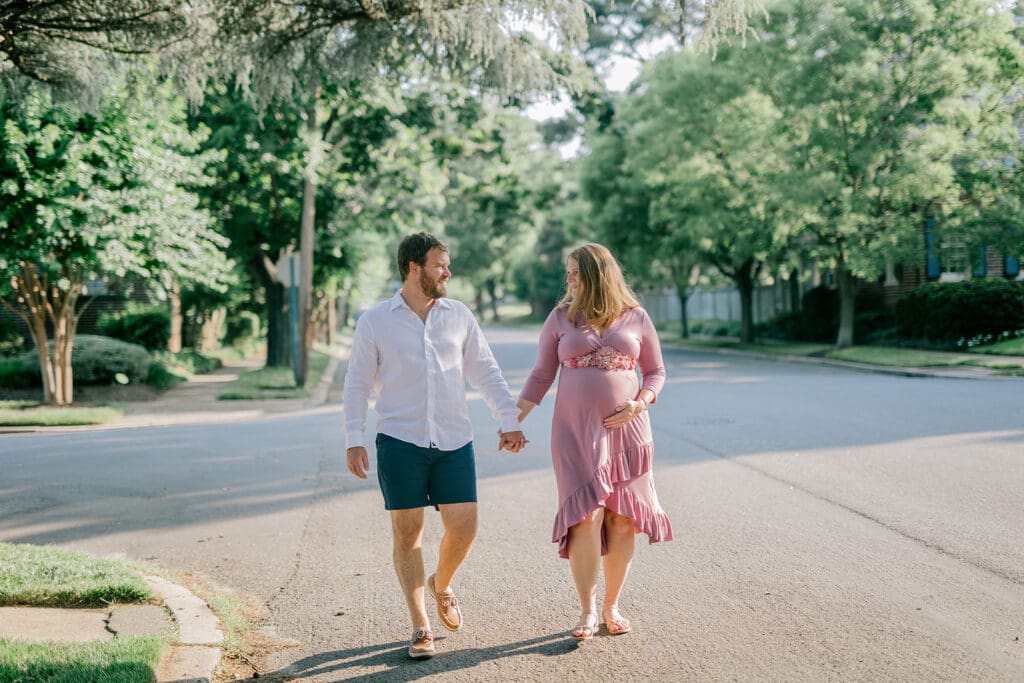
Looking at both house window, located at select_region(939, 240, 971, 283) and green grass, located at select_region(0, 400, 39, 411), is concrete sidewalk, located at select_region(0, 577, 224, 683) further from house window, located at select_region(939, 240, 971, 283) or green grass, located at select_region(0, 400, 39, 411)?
house window, located at select_region(939, 240, 971, 283)

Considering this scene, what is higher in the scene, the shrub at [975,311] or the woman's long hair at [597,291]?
the woman's long hair at [597,291]

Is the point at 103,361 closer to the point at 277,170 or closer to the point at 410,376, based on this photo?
the point at 277,170

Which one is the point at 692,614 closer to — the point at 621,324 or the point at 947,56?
the point at 621,324

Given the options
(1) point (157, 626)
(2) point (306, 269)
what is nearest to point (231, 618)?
(1) point (157, 626)

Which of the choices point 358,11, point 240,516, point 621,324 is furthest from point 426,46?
point 240,516

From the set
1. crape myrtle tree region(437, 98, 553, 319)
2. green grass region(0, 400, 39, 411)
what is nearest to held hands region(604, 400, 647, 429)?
green grass region(0, 400, 39, 411)

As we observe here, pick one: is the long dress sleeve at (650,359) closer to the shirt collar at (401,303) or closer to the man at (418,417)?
the man at (418,417)

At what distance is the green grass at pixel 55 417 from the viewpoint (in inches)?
588

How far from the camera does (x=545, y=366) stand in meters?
5.13

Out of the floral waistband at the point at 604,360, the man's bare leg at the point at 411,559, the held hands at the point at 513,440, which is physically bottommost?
the man's bare leg at the point at 411,559

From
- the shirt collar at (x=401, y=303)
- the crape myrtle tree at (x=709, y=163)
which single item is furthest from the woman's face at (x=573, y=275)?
the crape myrtle tree at (x=709, y=163)

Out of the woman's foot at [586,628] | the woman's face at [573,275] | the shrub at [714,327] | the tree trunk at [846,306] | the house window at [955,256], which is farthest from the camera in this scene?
the shrub at [714,327]

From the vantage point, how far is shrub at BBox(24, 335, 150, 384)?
64.4 ft

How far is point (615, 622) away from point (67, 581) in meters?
3.05
